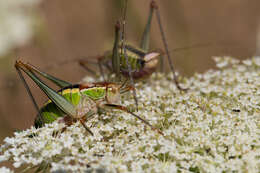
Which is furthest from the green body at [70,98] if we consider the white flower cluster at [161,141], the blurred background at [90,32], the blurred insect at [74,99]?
the blurred background at [90,32]

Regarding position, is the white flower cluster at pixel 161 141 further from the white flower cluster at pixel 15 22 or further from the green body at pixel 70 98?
the white flower cluster at pixel 15 22

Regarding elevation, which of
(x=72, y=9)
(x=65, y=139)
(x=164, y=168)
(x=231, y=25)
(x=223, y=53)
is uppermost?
(x=72, y=9)

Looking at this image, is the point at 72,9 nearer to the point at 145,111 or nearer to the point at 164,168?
the point at 145,111

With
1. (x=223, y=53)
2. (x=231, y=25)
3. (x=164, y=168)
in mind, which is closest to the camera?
(x=164, y=168)

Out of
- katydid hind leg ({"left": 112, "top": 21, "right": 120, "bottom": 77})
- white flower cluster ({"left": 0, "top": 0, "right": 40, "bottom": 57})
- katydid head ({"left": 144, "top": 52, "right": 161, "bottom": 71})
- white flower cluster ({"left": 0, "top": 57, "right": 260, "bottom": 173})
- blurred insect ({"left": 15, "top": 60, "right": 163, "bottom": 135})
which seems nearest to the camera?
white flower cluster ({"left": 0, "top": 57, "right": 260, "bottom": 173})

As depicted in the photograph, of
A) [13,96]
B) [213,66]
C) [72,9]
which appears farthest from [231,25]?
[13,96]

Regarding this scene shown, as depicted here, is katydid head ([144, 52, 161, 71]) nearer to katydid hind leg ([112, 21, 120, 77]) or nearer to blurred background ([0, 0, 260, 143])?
katydid hind leg ([112, 21, 120, 77])

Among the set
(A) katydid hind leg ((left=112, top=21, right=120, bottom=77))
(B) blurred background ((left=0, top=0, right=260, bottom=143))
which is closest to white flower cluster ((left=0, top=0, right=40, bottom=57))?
(B) blurred background ((left=0, top=0, right=260, bottom=143))
